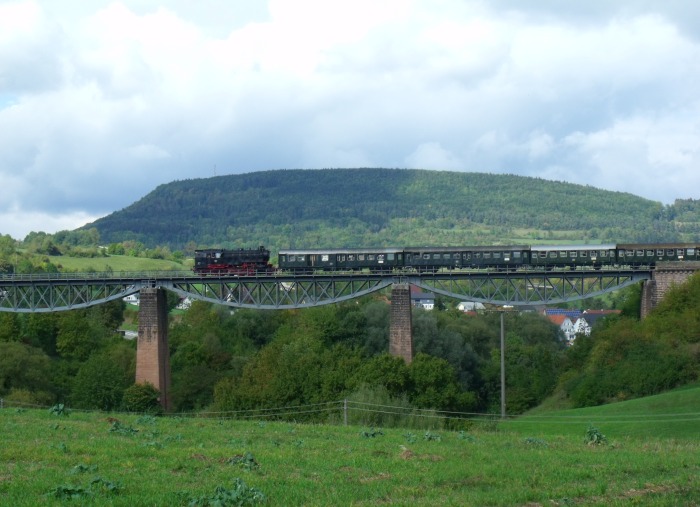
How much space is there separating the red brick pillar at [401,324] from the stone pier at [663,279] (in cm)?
1843

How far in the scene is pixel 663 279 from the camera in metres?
72.0

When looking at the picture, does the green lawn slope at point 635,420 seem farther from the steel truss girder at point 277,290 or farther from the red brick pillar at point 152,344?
the red brick pillar at point 152,344

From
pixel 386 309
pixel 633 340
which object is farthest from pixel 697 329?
pixel 386 309

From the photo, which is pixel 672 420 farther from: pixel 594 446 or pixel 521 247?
pixel 521 247

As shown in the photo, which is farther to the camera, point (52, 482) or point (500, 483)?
point (500, 483)

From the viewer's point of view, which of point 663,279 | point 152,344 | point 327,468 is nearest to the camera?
point 327,468

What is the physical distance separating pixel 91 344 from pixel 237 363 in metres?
19.6

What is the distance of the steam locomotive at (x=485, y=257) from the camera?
73.8m

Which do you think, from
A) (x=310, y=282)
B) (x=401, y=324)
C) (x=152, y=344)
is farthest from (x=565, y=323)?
(x=152, y=344)

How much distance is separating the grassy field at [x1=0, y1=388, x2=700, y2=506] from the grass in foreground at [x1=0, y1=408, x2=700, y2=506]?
0.03 m

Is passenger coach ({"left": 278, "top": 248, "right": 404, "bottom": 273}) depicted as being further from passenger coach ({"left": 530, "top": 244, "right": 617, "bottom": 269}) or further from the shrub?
the shrub

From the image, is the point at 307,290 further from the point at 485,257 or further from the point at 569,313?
the point at 569,313

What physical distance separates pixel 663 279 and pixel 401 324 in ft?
67.3

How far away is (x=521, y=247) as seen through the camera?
74750mm
